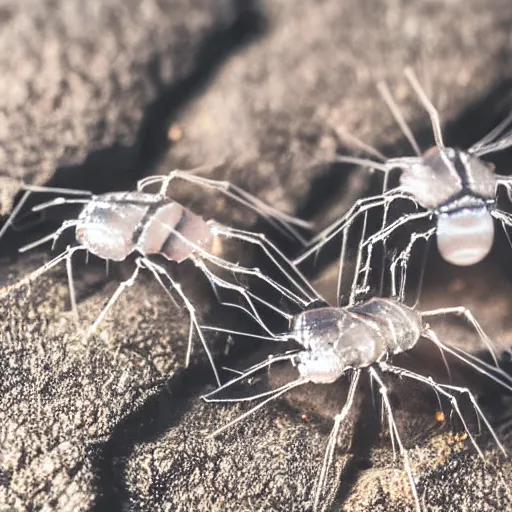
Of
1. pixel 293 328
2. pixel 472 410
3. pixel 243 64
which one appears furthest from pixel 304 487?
pixel 243 64

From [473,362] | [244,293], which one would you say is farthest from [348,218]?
[473,362]

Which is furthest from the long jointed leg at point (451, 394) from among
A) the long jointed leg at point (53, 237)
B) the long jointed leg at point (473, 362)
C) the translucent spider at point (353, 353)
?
the long jointed leg at point (53, 237)

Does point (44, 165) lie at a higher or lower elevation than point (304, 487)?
higher

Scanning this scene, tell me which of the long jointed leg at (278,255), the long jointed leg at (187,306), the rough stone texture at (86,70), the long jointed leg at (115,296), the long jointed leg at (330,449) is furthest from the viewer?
the long jointed leg at (278,255)

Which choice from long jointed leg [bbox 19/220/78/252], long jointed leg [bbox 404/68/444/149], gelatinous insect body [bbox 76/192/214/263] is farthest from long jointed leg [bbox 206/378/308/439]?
long jointed leg [bbox 404/68/444/149]

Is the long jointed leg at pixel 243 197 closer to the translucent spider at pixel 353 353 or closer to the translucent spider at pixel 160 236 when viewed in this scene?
the translucent spider at pixel 160 236

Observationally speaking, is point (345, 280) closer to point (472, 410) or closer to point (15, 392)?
point (472, 410)
